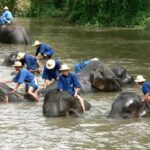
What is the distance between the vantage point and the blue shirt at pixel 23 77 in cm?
1464

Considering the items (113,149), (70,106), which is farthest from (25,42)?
(113,149)

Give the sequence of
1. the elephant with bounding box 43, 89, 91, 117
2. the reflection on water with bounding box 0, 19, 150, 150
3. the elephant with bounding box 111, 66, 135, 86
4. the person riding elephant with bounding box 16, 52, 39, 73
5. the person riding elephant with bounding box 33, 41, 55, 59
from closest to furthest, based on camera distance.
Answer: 1. the reflection on water with bounding box 0, 19, 150, 150
2. the elephant with bounding box 43, 89, 91, 117
3. the elephant with bounding box 111, 66, 135, 86
4. the person riding elephant with bounding box 16, 52, 39, 73
5. the person riding elephant with bounding box 33, 41, 55, 59

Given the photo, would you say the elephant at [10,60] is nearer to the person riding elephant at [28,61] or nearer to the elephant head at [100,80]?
the person riding elephant at [28,61]

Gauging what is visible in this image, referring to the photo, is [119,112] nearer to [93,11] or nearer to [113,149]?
[113,149]

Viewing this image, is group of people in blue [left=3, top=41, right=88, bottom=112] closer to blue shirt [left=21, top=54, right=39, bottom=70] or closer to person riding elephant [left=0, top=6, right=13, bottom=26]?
blue shirt [left=21, top=54, right=39, bottom=70]

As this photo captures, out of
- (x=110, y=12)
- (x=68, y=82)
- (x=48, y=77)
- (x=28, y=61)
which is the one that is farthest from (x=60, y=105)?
(x=110, y=12)

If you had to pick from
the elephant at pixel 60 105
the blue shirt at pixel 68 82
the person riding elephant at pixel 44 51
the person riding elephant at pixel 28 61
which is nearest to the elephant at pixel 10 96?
the blue shirt at pixel 68 82

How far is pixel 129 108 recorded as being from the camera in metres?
12.6

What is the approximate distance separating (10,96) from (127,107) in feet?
11.6

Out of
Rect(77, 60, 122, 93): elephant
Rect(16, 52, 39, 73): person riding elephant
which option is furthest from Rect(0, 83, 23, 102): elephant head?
Rect(16, 52, 39, 73): person riding elephant

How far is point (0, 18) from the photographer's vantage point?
2772cm

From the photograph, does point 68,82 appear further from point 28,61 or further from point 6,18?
point 6,18

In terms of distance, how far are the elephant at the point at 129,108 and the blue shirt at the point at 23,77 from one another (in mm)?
2967

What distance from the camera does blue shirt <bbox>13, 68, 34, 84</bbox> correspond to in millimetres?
14641
